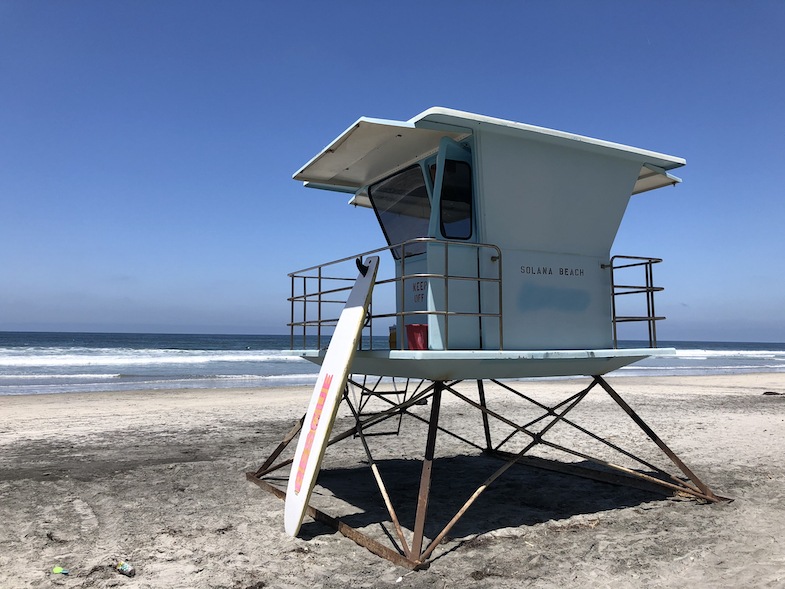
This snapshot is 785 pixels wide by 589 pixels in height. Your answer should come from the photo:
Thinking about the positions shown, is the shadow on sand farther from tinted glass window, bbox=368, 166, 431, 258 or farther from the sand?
tinted glass window, bbox=368, 166, 431, 258

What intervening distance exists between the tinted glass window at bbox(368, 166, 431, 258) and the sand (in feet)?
11.4

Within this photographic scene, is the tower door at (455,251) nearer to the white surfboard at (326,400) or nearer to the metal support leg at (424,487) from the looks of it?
the metal support leg at (424,487)

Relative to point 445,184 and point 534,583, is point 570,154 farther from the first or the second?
point 534,583

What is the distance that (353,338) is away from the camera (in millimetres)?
6316

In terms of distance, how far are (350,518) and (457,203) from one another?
3.82 metres

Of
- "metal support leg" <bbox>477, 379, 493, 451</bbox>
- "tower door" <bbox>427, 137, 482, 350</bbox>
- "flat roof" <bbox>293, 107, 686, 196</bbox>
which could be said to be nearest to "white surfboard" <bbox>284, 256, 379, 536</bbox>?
"tower door" <bbox>427, 137, 482, 350</bbox>

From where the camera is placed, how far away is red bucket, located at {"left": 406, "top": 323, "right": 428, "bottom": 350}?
654 centimetres

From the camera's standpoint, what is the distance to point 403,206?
8328 mm

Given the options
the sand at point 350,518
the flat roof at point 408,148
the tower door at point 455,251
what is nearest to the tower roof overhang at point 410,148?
the flat roof at point 408,148

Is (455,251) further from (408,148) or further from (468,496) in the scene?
(468,496)

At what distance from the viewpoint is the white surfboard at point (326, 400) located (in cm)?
613

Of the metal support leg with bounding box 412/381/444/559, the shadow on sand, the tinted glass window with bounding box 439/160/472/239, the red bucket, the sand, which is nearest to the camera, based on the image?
the sand

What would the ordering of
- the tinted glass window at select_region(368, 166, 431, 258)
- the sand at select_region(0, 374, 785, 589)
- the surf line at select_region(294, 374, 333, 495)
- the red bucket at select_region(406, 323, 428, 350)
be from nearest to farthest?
the sand at select_region(0, 374, 785, 589), the surf line at select_region(294, 374, 333, 495), the red bucket at select_region(406, 323, 428, 350), the tinted glass window at select_region(368, 166, 431, 258)

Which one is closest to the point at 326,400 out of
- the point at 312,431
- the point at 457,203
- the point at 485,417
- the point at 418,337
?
the point at 312,431
